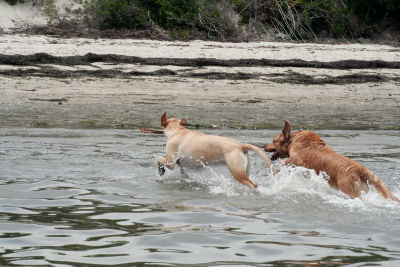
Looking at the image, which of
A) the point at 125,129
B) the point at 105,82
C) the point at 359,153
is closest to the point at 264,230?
the point at 359,153

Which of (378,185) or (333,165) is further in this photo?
(333,165)

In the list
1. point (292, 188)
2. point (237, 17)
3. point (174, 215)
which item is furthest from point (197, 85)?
point (174, 215)

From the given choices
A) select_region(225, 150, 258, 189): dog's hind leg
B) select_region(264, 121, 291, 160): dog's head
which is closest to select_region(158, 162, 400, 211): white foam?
select_region(225, 150, 258, 189): dog's hind leg

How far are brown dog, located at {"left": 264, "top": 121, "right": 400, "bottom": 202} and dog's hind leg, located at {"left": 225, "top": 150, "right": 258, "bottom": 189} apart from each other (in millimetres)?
614

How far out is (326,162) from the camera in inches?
251

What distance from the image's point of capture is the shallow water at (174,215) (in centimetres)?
430

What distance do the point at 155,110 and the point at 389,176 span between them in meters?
5.90

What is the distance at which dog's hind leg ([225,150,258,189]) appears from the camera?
6.35 meters

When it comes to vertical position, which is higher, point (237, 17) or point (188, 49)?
point (237, 17)

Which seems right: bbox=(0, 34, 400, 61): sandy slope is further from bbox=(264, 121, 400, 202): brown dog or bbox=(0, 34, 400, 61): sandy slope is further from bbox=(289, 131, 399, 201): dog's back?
bbox=(289, 131, 399, 201): dog's back

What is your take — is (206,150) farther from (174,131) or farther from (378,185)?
(378,185)

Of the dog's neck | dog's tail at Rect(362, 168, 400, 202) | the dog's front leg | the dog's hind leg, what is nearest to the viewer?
dog's tail at Rect(362, 168, 400, 202)

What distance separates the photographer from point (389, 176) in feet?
24.9

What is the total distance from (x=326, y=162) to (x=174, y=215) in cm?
178
